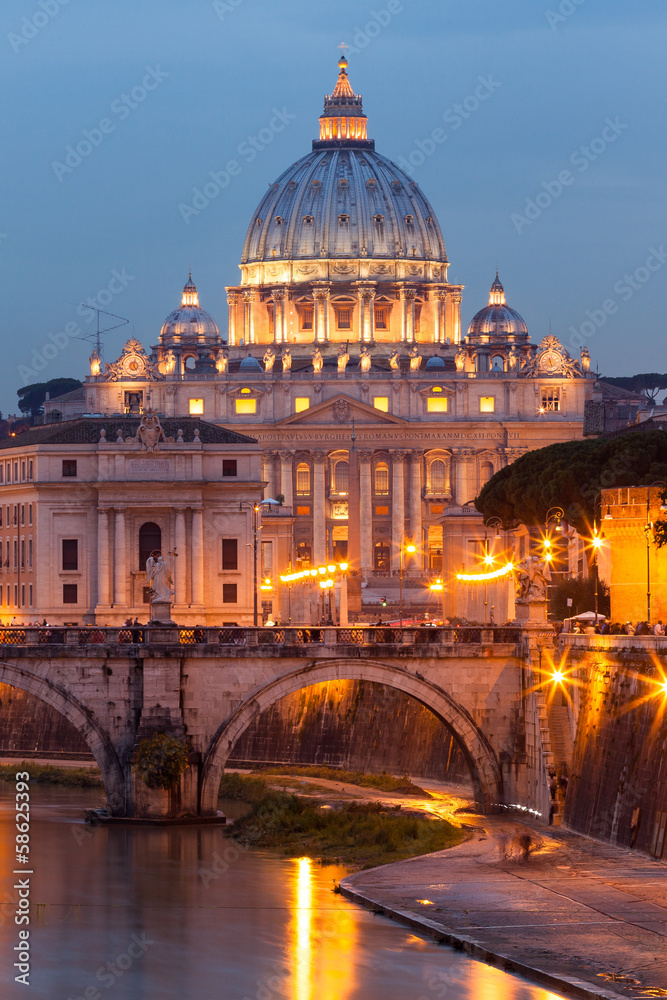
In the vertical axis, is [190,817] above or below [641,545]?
below

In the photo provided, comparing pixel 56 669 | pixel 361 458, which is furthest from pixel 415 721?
pixel 361 458

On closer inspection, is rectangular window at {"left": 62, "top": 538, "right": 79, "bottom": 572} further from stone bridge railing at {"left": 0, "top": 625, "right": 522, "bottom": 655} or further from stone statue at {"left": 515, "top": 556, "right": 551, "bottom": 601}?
stone statue at {"left": 515, "top": 556, "right": 551, "bottom": 601}

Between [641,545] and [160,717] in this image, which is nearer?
[160,717]

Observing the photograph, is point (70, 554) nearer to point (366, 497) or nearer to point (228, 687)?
point (228, 687)

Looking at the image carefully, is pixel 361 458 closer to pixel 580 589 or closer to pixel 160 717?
pixel 580 589

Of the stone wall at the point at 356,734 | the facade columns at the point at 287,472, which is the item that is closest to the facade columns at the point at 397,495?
the facade columns at the point at 287,472
